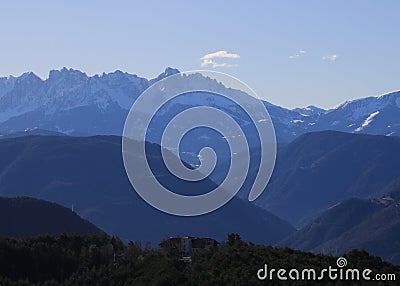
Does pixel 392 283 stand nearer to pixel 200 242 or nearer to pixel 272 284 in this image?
pixel 272 284

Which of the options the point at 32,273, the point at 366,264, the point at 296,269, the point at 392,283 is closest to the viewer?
the point at 392,283

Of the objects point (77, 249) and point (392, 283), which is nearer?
point (392, 283)

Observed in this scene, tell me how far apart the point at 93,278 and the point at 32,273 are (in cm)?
1241

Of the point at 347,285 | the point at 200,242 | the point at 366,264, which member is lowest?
the point at 347,285

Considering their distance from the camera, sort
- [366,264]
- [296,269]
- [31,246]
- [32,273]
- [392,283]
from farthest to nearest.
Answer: [31,246] → [32,273] → [366,264] → [296,269] → [392,283]

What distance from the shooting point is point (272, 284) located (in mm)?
103938

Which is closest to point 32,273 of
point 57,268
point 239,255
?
point 57,268

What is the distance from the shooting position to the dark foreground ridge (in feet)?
377

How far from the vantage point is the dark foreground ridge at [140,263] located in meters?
115

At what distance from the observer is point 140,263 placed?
128 metres

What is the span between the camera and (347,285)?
99.9 m

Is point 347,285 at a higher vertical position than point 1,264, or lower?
lower

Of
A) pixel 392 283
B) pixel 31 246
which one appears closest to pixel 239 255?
pixel 392 283

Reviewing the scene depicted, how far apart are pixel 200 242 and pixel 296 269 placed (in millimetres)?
47674
